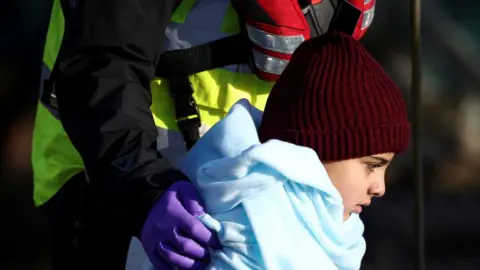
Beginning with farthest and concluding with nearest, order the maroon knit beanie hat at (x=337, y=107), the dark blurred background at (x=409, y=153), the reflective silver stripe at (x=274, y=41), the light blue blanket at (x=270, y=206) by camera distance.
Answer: the dark blurred background at (x=409, y=153)
the reflective silver stripe at (x=274, y=41)
the maroon knit beanie hat at (x=337, y=107)
the light blue blanket at (x=270, y=206)

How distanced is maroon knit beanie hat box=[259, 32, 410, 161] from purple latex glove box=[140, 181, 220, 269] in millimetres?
219

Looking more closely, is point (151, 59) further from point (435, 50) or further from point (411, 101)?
point (435, 50)

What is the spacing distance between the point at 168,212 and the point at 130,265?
22 cm

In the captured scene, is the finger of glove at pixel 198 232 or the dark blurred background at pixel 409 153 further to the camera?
the dark blurred background at pixel 409 153

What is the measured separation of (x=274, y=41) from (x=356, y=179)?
1.06ft

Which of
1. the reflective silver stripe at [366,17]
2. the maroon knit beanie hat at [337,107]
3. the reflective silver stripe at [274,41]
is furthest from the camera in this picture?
the reflective silver stripe at [366,17]

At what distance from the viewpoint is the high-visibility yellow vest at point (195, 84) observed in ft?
5.92

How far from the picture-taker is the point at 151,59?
170 centimetres

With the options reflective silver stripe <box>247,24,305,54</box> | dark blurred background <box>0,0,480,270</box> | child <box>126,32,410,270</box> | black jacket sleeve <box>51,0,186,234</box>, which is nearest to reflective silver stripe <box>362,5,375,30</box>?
reflective silver stripe <box>247,24,305,54</box>

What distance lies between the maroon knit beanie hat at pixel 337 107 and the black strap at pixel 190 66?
185 millimetres

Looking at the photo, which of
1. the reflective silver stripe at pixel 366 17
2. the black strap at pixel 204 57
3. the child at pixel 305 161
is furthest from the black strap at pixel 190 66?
the reflective silver stripe at pixel 366 17

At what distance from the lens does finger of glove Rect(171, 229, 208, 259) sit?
1.43m

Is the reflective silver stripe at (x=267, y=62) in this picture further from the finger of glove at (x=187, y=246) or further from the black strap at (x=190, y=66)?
the finger of glove at (x=187, y=246)

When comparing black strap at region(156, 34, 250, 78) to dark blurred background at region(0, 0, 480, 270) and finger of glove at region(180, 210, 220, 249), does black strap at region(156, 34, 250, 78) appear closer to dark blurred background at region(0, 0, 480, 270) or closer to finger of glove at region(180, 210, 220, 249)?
finger of glove at region(180, 210, 220, 249)
